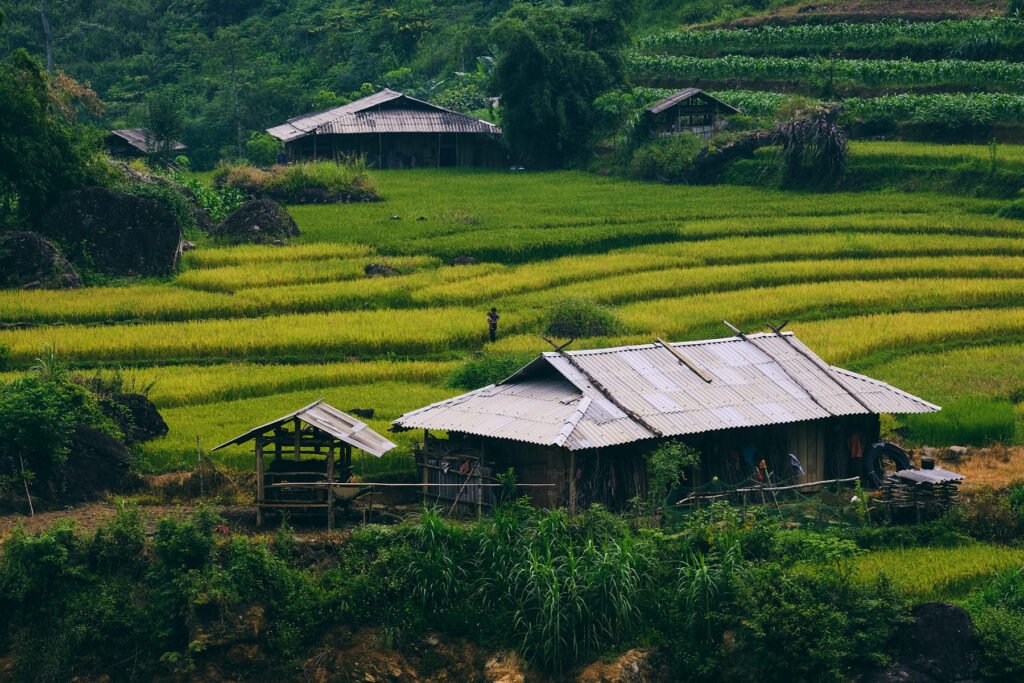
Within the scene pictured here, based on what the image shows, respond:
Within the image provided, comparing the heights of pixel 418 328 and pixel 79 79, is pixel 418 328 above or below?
below

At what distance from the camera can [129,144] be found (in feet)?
186

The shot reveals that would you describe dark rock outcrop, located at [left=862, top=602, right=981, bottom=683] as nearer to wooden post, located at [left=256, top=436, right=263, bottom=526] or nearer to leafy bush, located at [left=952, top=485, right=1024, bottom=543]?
leafy bush, located at [left=952, top=485, right=1024, bottom=543]

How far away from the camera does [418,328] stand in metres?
30.1

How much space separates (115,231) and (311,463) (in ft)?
56.5

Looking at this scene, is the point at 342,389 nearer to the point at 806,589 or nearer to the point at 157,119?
the point at 806,589

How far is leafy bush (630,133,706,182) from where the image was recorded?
49500 millimetres

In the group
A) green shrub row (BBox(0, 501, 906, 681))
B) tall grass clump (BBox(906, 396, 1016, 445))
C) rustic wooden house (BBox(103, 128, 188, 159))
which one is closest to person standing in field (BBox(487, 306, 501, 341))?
tall grass clump (BBox(906, 396, 1016, 445))

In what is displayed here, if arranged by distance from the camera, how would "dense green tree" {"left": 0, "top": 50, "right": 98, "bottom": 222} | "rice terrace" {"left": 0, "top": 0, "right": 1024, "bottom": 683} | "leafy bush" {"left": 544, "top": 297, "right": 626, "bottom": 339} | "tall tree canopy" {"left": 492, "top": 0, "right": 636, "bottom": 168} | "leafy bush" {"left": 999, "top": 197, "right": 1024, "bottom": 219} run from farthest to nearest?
1. "tall tree canopy" {"left": 492, "top": 0, "right": 636, "bottom": 168}
2. "leafy bush" {"left": 999, "top": 197, "right": 1024, "bottom": 219}
3. "dense green tree" {"left": 0, "top": 50, "right": 98, "bottom": 222}
4. "leafy bush" {"left": 544, "top": 297, "right": 626, "bottom": 339}
5. "rice terrace" {"left": 0, "top": 0, "right": 1024, "bottom": 683}

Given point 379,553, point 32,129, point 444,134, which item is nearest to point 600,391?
point 379,553

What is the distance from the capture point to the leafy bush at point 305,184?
47281 millimetres

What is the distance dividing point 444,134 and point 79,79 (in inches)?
1003

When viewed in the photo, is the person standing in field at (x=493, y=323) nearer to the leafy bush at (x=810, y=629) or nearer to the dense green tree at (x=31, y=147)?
the leafy bush at (x=810, y=629)

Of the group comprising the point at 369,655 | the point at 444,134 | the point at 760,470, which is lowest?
the point at 369,655

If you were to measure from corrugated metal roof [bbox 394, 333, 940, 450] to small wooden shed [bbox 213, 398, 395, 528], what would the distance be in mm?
1136
